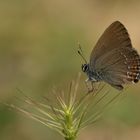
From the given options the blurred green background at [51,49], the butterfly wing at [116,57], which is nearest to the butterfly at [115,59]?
the butterfly wing at [116,57]

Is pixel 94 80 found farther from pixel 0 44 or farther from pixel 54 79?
pixel 0 44

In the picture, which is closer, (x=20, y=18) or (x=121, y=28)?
(x=121, y=28)

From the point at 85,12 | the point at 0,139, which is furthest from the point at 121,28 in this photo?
the point at 85,12

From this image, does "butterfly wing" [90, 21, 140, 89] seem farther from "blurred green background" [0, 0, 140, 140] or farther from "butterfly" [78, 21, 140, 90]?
"blurred green background" [0, 0, 140, 140]

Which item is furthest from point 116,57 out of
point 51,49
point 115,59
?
point 51,49

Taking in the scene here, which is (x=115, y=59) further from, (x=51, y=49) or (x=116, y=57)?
(x=51, y=49)

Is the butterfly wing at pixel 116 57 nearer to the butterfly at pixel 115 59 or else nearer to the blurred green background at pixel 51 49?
the butterfly at pixel 115 59

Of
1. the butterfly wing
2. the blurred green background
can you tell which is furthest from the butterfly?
the blurred green background
